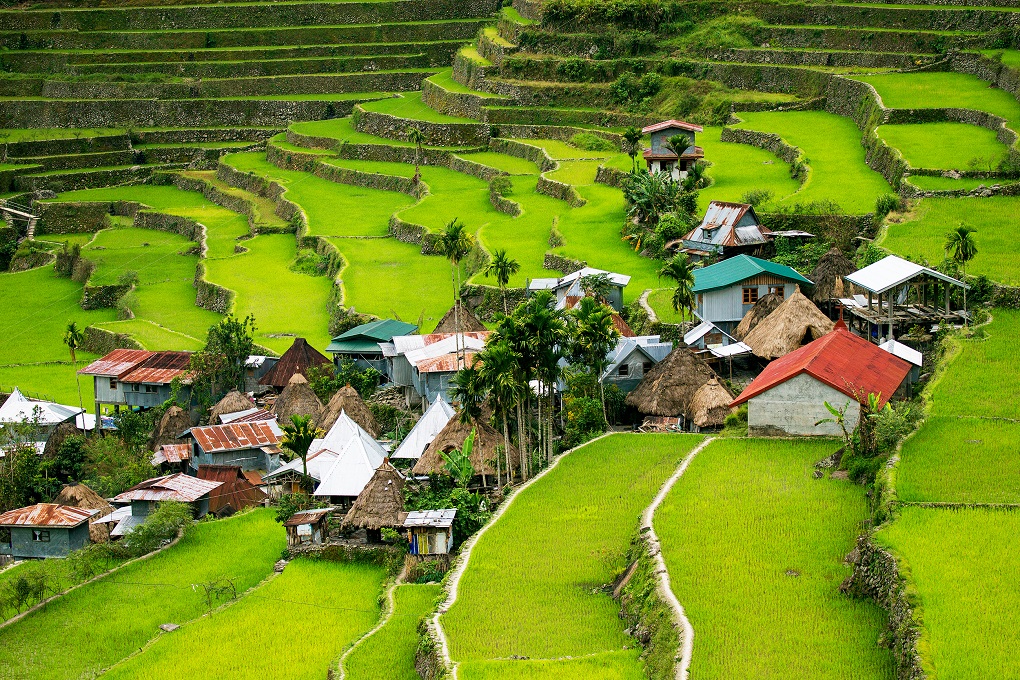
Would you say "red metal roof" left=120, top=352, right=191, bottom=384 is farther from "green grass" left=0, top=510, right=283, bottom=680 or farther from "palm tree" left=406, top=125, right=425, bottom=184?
"palm tree" left=406, top=125, right=425, bottom=184

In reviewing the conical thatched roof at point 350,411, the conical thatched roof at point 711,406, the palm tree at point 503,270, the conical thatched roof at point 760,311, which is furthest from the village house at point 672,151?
the conical thatched roof at point 711,406

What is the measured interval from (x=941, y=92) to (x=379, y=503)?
34.7 meters

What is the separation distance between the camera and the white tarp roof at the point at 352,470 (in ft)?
111

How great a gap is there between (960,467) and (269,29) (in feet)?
241

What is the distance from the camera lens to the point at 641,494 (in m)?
28.1

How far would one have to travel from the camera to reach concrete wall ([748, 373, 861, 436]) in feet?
95.3

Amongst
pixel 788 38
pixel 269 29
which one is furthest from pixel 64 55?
pixel 788 38

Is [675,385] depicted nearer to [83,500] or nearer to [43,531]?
[83,500]

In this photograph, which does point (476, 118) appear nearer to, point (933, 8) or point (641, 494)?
point (933, 8)

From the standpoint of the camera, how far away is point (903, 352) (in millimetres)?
31812

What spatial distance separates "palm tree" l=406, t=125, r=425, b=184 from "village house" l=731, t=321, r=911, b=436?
3930 centimetres

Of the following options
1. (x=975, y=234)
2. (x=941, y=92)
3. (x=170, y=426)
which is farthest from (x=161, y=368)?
(x=941, y=92)

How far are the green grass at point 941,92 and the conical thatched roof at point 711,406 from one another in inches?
865

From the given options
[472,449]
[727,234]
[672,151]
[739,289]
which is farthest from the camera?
[672,151]
